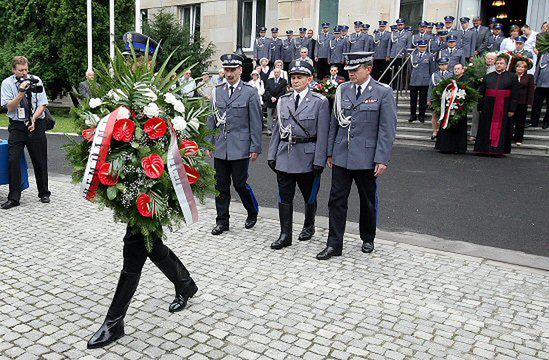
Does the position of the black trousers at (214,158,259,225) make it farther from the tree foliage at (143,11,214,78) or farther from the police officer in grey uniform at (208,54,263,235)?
the tree foliage at (143,11,214,78)

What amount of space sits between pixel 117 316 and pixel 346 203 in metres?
2.89

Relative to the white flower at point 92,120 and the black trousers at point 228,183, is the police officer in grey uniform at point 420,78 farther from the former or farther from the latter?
the white flower at point 92,120

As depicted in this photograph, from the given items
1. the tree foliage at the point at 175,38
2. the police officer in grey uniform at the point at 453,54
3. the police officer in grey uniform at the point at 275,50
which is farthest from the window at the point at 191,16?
the police officer in grey uniform at the point at 453,54

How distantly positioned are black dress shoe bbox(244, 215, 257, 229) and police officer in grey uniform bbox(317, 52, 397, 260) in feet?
4.41

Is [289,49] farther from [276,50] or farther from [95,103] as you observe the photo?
[95,103]

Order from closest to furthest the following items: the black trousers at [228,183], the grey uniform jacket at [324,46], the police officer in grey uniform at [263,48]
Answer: the black trousers at [228,183] → the grey uniform jacket at [324,46] → the police officer in grey uniform at [263,48]

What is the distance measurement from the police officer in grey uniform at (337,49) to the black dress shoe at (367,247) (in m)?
11.9

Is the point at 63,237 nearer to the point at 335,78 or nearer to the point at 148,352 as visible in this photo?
the point at 148,352

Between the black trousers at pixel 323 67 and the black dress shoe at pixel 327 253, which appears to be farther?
the black trousers at pixel 323 67

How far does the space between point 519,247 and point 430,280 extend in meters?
1.62

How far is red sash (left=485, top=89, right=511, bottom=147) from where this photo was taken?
12117mm

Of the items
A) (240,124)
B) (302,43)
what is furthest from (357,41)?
(240,124)

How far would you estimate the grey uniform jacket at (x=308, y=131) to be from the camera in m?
6.24

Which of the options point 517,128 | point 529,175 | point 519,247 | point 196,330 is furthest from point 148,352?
point 517,128
